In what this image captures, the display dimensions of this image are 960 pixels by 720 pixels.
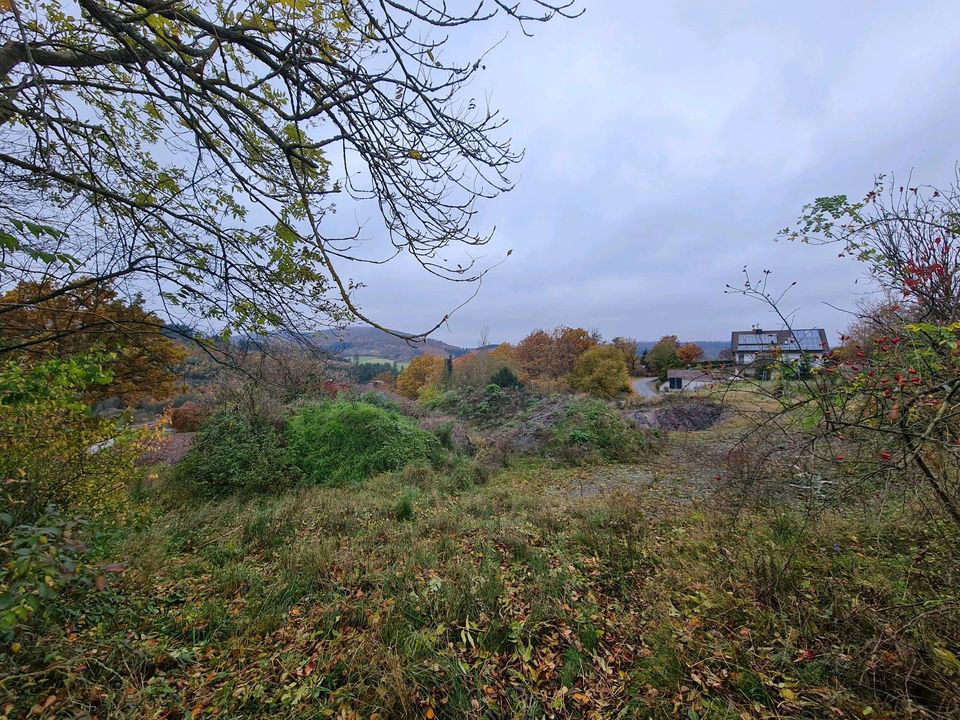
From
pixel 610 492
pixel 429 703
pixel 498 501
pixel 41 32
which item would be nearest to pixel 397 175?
pixel 41 32

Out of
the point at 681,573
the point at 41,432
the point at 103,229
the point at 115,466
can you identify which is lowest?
the point at 681,573

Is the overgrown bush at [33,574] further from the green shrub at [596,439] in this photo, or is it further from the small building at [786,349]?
the green shrub at [596,439]

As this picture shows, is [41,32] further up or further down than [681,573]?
further up

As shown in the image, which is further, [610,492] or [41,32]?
[610,492]

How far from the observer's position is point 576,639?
279 cm

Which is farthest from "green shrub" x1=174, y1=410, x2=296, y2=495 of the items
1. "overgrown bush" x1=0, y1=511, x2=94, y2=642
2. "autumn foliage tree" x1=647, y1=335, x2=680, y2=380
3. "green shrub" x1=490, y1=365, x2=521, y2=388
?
"autumn foliage tree" x1=647, y1=335, x2=680, y2=380

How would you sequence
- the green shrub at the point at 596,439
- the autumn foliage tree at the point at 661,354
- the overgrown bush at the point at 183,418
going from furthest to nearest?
the autumn foliage tree at the point at 661,354 < the overgrown bush at the point at 183,418 < the green shrub at the point at 596,439

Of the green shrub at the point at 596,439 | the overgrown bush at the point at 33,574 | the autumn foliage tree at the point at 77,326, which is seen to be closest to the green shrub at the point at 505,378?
the green shrub at the point at 596,439

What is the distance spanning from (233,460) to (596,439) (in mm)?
8502

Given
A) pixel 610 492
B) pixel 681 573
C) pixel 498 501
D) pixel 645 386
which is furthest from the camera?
pixel 645 386

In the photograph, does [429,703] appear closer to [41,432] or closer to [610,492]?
[41,432]

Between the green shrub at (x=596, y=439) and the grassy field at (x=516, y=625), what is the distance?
5.00 meters

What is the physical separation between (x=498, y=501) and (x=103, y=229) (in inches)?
220

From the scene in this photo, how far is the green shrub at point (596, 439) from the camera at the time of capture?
9.52 m
